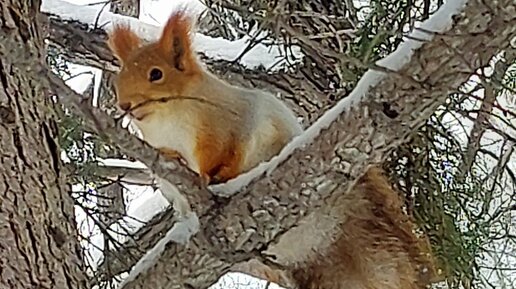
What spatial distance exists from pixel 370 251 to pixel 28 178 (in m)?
0.43

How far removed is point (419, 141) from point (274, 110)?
199mm

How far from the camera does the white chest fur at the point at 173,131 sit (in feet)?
3.42

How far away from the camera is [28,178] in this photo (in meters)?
0.79

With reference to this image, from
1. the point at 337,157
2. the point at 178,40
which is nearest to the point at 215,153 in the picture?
the point at 178,40

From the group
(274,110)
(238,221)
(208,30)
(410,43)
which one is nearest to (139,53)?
(274,110)

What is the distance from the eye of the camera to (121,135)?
0.71 meters

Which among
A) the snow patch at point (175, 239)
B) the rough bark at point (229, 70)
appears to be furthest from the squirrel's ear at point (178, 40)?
the rough bark at point (229, 70)

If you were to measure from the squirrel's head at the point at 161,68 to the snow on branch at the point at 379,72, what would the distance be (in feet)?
0.66

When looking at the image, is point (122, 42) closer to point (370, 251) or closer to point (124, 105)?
point (124, 105)

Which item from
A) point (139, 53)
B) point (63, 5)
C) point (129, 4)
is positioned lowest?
point (139, 53)

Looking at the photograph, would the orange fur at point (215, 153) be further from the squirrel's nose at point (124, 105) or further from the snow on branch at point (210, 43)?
the snow on branch at point (210, 43)

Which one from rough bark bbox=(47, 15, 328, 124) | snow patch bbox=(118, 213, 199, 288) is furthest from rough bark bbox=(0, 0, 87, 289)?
rough bark bbox=(47, 15, 328, 124)

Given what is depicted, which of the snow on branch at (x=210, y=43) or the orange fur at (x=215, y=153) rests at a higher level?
the snow on branch at (x=210, y=43)

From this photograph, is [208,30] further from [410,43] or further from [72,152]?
[410,43]
